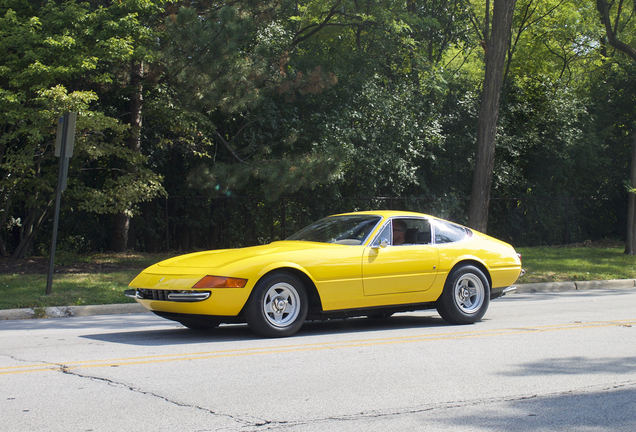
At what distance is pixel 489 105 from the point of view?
17.2m

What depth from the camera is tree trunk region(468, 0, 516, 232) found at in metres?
16.8

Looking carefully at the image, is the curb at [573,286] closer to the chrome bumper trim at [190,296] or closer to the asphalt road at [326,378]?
the asphalt road at [326,378]

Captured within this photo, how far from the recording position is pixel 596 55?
106 feet

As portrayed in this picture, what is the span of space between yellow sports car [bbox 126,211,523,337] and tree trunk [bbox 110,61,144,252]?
32.2 ft

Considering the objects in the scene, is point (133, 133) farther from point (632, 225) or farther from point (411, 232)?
point (632, 225)

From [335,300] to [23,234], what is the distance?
12218mm

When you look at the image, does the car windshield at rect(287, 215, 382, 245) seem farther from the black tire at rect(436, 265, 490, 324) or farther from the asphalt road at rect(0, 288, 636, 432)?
the black tire at rect(436, 265, 490, 324)

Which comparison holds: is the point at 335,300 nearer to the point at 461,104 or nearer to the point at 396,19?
the point at 396,19

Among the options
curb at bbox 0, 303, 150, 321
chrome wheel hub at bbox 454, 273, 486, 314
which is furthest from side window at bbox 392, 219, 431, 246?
curb at bbox 0, 303, 150, 321

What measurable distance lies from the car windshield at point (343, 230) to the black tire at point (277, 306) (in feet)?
3.55

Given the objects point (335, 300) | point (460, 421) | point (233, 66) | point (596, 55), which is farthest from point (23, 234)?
point (596, 55)

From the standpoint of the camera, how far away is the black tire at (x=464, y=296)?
28.2ft

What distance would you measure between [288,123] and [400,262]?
12263 millimetres

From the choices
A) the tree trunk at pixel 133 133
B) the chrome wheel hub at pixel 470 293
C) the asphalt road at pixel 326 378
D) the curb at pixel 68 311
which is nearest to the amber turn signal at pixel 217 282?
the asphalt road at pixel 326 378
